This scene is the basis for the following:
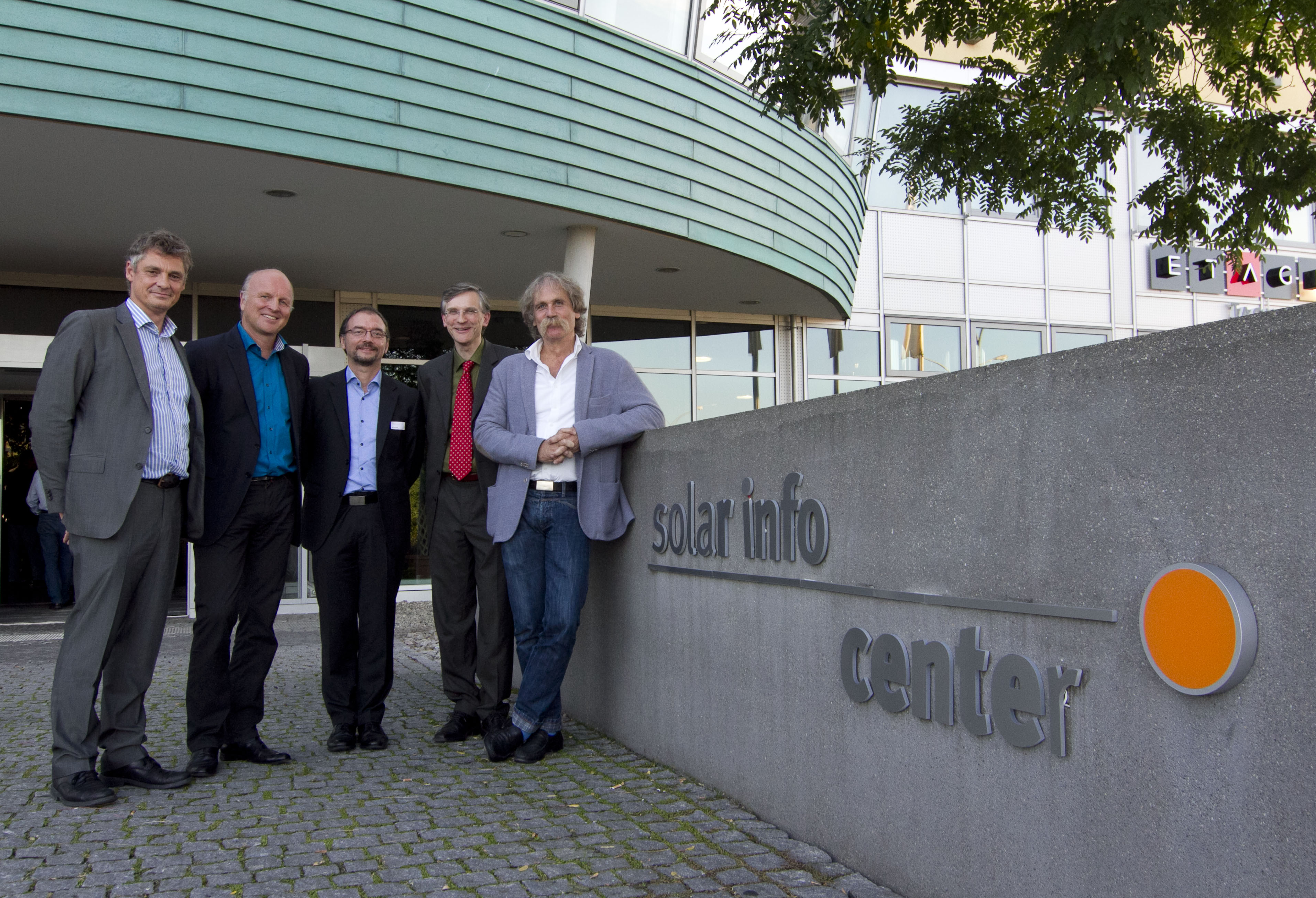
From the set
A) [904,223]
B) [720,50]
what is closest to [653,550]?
[720,50]

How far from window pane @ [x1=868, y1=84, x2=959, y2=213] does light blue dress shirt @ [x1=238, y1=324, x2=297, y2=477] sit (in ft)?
36.2

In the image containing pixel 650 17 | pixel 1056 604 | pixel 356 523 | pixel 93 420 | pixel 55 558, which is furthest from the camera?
pixel 55 558

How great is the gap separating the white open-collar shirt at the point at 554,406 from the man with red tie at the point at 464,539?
0.32 meters

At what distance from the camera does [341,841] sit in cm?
358

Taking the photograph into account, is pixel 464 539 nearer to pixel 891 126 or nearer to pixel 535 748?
pixel 535 748

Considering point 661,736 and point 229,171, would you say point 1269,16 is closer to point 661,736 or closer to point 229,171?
point 661,736

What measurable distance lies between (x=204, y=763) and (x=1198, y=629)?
3749 millimetres

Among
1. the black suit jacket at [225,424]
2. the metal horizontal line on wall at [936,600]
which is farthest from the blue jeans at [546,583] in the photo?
the black suit jacket at [225,424]

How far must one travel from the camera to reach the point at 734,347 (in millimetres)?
14008

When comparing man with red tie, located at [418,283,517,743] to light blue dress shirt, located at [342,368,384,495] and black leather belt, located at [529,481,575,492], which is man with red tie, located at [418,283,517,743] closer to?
light blue dress shirt, located at [342,368,384,495]

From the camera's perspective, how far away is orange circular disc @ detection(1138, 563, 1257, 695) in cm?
206

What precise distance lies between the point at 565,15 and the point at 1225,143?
4752 mm

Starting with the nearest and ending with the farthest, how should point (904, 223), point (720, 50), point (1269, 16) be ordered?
point (1269, 16) → point (720, 50) → point (904, 223)

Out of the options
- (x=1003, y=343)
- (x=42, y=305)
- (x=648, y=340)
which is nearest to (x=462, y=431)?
(x=42, y=305)
